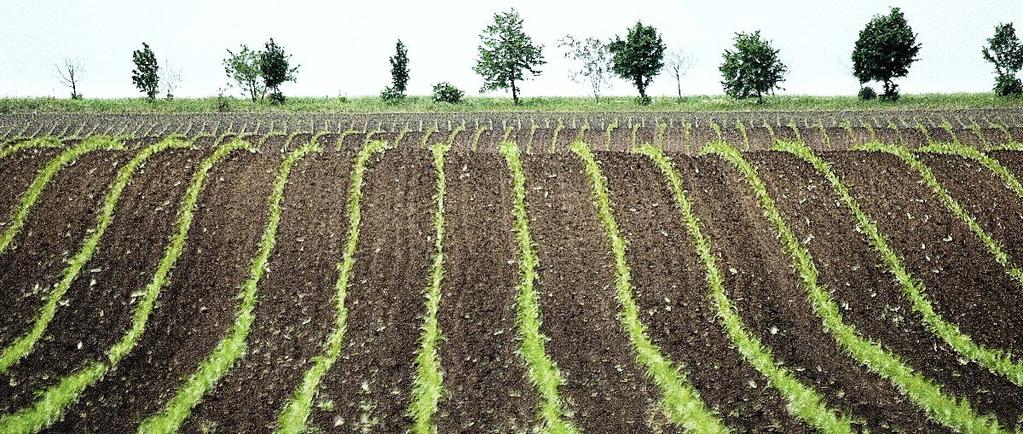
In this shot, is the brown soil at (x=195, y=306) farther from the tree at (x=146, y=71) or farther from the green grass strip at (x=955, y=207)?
the tree at (x=146, y=71)

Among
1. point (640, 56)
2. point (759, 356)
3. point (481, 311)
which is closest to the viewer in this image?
point (759, 356)

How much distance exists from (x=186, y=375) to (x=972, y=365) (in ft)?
42.4

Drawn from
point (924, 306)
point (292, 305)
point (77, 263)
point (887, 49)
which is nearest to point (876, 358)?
point (924, 306)

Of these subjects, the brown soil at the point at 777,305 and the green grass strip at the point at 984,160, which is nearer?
the brown soil at the point at 777,305

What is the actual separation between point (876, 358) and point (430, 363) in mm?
7441

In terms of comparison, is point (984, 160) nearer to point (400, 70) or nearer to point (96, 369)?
point (96, 369)

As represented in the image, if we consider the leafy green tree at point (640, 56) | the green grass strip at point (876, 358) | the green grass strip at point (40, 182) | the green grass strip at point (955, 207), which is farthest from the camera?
the leafy green tree at point (640, 56)

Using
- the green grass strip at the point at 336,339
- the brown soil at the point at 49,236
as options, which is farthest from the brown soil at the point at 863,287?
the brown soil at the point at 49,236

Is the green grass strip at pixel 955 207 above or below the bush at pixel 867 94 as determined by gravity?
below

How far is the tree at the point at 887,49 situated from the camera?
64.0 m

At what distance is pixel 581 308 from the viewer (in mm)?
13133

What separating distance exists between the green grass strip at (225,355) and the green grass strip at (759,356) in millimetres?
8550

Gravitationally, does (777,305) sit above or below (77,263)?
below

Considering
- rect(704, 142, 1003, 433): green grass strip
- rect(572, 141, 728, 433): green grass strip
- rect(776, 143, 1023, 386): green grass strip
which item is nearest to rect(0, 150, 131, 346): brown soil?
rect(572, 141, 728, 433): green grass strip
